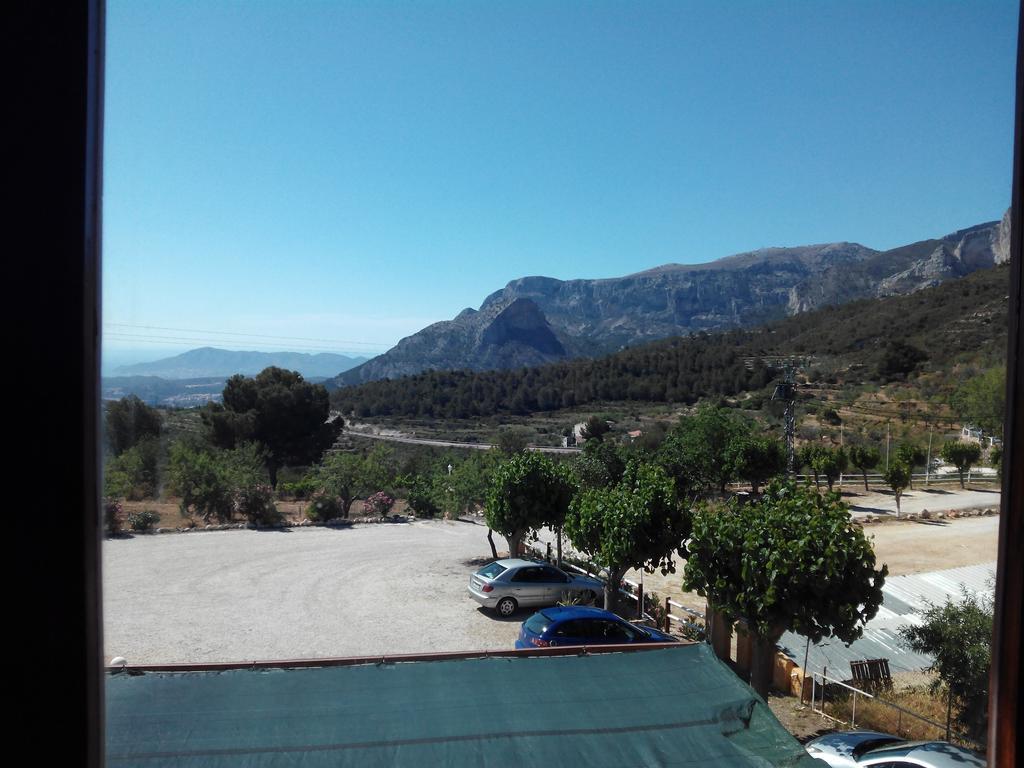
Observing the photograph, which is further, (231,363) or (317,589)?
(231,363)

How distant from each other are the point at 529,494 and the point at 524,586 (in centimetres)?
184

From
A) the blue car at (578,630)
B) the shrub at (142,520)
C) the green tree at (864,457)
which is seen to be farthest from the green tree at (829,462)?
the shrub at (142,520)

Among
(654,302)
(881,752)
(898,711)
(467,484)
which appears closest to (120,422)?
(881,752)

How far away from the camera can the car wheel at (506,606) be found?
9656 millimetres

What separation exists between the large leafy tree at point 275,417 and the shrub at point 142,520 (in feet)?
15.6

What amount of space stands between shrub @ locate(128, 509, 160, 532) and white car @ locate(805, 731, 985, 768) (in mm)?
13464

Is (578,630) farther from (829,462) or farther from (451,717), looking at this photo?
(829,462)

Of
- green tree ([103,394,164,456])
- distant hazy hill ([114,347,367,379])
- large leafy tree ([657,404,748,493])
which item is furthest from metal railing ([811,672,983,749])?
large leafy tree ([657,404,748,493])

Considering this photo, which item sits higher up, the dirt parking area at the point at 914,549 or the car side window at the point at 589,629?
the car side window at the point at 589,629

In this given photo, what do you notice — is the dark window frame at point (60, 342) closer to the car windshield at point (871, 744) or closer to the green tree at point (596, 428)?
the car windshield at point (871, 744)

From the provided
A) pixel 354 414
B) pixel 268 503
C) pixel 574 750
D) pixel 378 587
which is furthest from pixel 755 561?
pixel 354 414

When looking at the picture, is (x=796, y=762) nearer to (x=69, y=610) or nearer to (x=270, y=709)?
(x=270, y=709)

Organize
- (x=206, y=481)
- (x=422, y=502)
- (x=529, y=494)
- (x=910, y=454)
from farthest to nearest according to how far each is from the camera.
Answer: (x=910, y=454), (x=422, y=502), (x=206, y=481), (x=529, y=494)

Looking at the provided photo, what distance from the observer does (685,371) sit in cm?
3831
